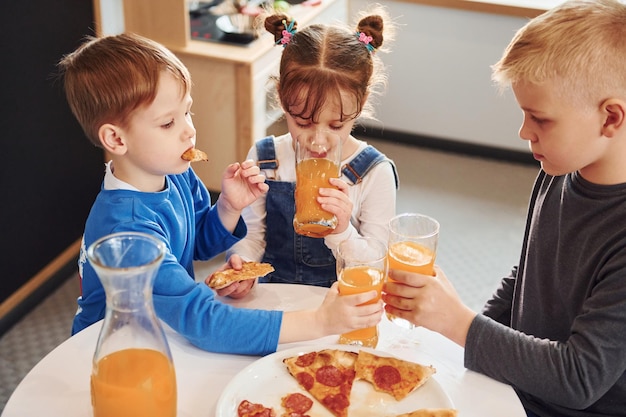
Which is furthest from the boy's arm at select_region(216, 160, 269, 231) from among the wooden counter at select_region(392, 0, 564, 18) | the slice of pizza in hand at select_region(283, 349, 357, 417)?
the wooden counter at select_region(392, 0, 564, 18)

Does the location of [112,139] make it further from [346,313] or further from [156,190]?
[346,313]

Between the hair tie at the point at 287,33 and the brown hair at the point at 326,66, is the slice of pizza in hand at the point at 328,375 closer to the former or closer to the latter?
the brown hair at the point at 326,66

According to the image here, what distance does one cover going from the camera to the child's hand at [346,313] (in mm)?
1341

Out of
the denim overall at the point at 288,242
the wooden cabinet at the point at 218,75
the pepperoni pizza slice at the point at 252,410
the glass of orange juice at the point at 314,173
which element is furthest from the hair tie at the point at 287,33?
the wooden cabinet at the point at 218,75

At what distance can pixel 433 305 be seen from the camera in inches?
54.2

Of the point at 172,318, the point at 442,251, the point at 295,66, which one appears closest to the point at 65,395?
the point at 172,318

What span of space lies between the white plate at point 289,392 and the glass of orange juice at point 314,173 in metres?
0.39

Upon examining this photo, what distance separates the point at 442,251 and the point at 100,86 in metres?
2.13

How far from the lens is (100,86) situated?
1.48 meters

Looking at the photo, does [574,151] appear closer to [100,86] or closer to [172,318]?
[172,318]

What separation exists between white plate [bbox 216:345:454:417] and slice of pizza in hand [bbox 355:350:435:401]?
0.4 inches

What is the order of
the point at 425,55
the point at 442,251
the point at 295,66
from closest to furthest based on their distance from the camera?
the point at 295,66 → the point at 442,251 → the point at 425,55

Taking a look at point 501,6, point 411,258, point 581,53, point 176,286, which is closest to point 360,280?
point 411,258

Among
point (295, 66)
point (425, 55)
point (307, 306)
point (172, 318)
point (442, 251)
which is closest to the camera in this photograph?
point (172, 318)
